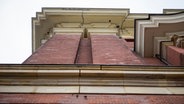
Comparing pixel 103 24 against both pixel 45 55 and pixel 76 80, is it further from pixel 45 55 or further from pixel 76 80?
pixel 76 80

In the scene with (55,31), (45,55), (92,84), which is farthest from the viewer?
(55,31)

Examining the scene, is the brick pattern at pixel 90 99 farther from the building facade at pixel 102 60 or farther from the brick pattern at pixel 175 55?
the brick pattern at pixel 175 55

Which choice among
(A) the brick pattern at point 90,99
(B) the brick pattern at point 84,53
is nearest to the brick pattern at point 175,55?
(B) the brick pattern at point 84,53

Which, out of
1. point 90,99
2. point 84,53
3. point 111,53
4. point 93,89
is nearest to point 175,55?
point 111,53

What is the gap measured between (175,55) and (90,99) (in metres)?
4.48

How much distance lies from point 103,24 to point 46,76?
36.9ft

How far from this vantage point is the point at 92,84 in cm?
714

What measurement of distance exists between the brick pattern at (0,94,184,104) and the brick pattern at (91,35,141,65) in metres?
3.09

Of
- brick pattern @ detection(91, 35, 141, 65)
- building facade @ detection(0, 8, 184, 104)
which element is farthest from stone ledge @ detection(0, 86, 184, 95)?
brick pattern @ detection(91, 35, 141, 65)

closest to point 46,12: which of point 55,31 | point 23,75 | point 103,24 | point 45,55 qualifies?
point 55,31

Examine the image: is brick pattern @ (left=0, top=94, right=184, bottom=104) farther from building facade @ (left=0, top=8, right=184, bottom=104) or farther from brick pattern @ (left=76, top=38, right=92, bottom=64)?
brick pattern @ (left=76, top=38, right=92, bottom=64)

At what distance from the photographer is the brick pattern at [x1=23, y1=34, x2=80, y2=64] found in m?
10.4

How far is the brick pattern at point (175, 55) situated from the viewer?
988 cm

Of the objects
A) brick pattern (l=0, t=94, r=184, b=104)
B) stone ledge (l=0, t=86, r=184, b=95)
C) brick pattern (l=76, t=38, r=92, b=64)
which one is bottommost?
brick pattern (l=0, t=94, r=184, b=104)
